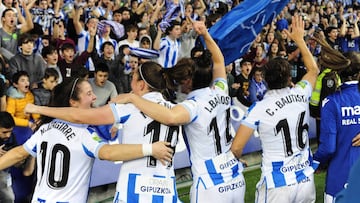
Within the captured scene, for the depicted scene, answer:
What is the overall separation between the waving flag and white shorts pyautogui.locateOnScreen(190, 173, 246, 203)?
247cm

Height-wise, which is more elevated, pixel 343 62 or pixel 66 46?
pixel 66 46

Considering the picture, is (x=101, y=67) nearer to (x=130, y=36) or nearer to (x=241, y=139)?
(x=130, y=36)

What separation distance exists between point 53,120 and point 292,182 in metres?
2.05

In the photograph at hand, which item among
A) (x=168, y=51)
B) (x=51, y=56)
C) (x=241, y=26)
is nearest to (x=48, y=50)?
(x=51, y=56)

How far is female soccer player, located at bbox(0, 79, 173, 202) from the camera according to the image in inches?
163

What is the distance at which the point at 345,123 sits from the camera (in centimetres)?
500

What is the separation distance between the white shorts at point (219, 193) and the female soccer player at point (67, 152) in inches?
33.4

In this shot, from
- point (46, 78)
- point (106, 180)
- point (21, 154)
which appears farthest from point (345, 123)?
point (46, 78)

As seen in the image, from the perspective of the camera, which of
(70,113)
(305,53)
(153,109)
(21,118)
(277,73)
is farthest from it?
(21,118)

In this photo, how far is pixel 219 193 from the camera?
16.0 feet

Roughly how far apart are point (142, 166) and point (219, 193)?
0.91 meters

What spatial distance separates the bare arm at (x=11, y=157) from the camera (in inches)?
165

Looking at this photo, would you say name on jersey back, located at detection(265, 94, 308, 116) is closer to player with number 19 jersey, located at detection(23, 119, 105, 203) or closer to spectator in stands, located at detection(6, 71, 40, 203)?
player with number 19 jersey, located at detection(23, 119, 105, 203)

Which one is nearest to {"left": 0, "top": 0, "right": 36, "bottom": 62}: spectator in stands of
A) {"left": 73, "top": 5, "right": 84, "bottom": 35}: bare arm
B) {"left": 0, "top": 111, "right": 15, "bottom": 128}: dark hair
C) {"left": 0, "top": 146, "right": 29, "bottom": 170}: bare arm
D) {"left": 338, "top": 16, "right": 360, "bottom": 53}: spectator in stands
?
{"left": 73, "top": 5, "right": 84, "bottom": 35}: bare arm
